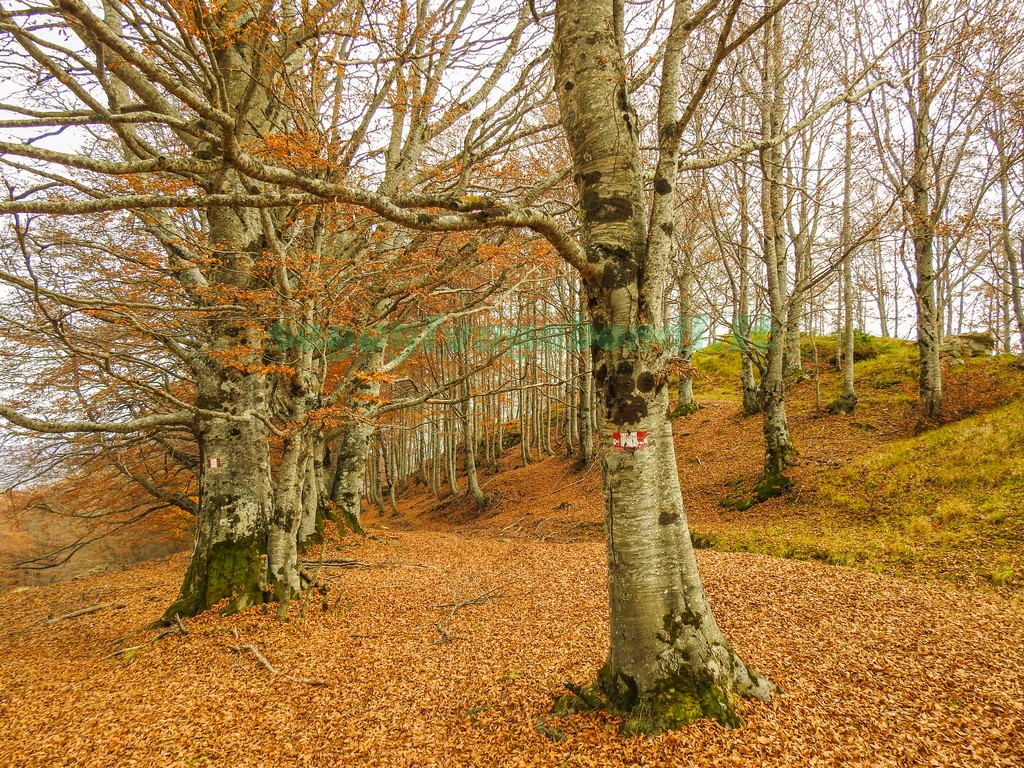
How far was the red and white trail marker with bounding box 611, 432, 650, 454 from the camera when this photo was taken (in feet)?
9.48

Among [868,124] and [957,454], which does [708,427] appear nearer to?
[957,454]

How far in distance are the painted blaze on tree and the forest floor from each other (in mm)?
242

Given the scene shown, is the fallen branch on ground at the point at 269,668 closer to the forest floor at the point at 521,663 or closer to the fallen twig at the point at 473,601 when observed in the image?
the forest floor at the point at 521,663

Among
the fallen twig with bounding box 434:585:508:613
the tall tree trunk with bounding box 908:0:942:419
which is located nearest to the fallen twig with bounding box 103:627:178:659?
the fallen twig with bounding box 434:585:508:613

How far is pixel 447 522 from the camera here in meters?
15.7

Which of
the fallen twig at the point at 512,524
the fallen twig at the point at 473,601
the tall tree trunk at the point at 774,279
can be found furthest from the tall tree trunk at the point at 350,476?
the tall tree trunk at the point at 774,279

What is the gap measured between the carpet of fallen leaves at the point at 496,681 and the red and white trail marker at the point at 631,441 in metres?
1.59

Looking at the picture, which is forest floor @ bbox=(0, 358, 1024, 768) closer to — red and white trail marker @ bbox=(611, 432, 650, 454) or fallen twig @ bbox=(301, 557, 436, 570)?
fallen twig @ bbox=(301, 557, 436, 570)

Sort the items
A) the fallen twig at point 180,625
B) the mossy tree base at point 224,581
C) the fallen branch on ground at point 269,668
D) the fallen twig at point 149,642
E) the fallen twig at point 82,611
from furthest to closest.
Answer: the fallen twig at point 82,611
the mossy tree base at point 224,581
the fallen twig at point 180,625
the fallen twig at point 149,642
the fallen branch on ground at point 269,668

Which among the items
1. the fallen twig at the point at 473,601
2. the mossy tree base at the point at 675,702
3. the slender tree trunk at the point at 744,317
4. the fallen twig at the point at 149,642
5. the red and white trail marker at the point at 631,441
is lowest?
the fallen twig at the point at 473,601

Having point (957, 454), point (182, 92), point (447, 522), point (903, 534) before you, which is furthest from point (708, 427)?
point (182, 92)

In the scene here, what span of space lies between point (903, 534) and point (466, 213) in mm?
7457

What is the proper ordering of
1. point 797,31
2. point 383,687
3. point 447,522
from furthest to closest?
point 447,522, point 797,31, point 383,687

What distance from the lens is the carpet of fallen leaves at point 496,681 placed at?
2.65 m
